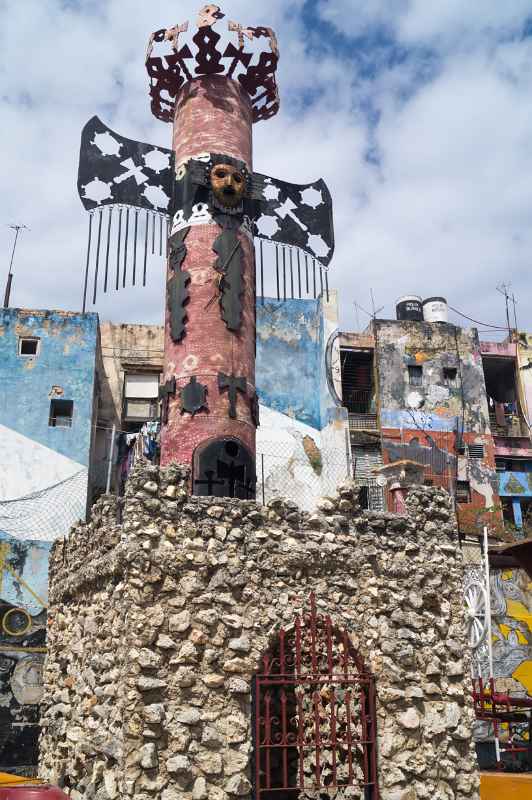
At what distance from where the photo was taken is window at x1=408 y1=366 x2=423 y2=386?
33.5 meters

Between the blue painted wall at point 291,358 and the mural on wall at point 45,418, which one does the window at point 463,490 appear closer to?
the blue painted wall at point 291,358

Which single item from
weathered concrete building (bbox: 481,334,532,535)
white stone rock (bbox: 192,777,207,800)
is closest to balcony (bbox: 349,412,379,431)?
weathered concrete building (bbox: 481,334,532,535)

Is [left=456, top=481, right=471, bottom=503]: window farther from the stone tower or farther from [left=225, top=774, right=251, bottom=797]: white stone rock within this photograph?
[left=225, top=774, right=251, bottom=797]: white stone rock

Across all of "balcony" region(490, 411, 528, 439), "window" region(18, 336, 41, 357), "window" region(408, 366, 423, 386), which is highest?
"window" region(408, 366, 423, 386)

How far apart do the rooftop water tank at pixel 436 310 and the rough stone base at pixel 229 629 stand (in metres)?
26.2

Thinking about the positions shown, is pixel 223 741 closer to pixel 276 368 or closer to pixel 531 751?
pixel 531 751

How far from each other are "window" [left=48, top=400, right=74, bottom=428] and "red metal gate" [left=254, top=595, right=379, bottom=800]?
57.6 ft

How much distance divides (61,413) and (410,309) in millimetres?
17406

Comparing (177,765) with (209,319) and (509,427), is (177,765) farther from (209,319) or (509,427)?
(509,427)

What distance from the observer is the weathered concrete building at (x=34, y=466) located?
2227 centimetres

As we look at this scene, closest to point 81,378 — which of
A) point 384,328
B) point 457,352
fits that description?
point 384,328

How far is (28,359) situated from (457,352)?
61.2 ft

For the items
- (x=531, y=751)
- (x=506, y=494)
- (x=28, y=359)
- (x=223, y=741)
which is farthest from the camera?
(x=506, y=494)

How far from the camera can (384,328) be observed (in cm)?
3416
